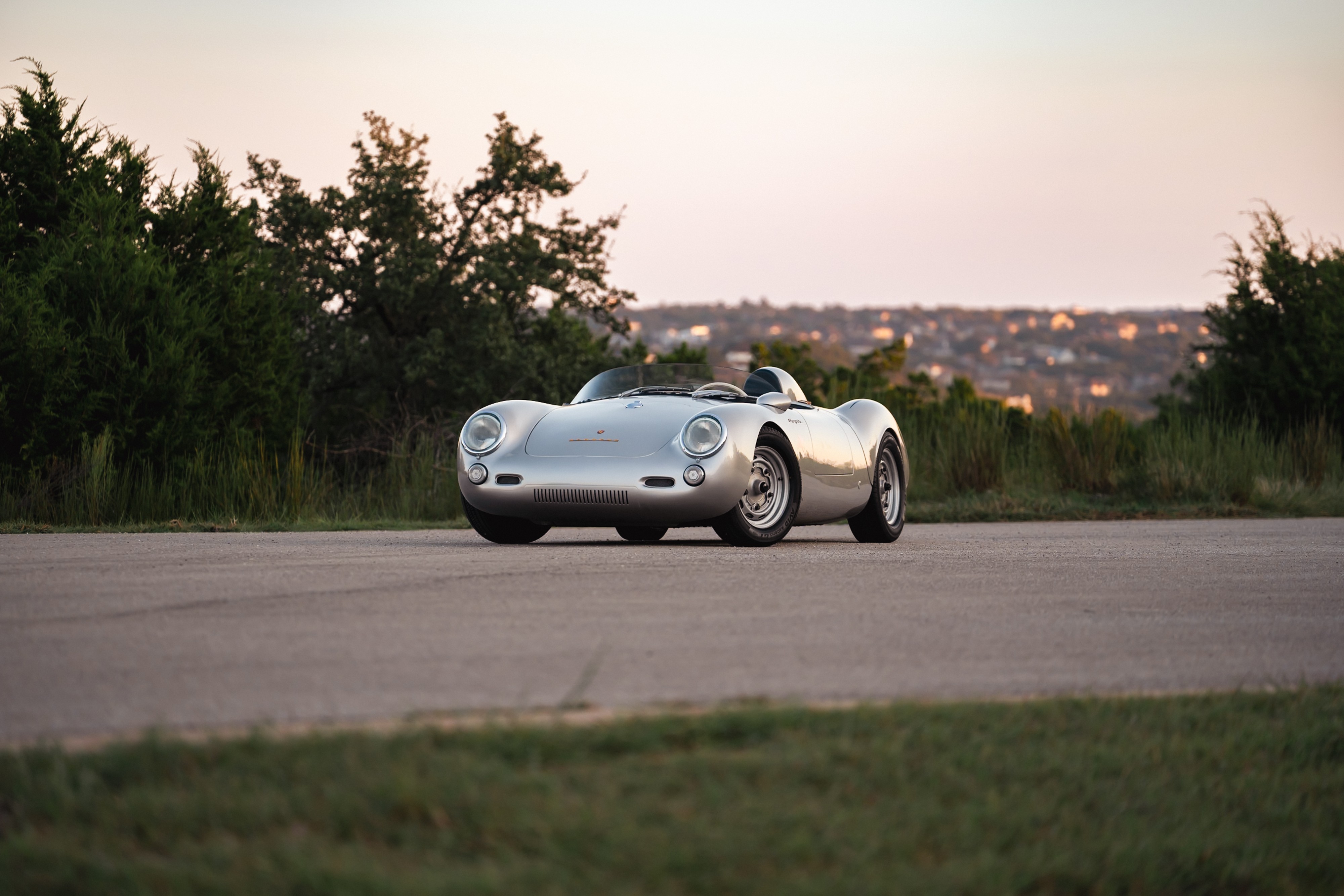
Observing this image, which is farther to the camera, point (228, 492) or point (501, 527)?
point (228, 492)

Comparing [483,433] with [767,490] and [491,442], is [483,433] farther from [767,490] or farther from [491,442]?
[767,490]

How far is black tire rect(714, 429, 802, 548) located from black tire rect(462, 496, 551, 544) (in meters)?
1.41

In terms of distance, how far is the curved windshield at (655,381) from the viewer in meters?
11.3

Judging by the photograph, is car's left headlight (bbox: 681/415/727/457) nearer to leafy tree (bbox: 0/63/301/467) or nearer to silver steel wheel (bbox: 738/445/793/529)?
silver steel wheel (bbox: 738/445/793/529)

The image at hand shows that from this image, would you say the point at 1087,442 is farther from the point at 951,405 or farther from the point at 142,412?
the point at 142,412

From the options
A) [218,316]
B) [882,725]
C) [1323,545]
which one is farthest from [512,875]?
[218,316]

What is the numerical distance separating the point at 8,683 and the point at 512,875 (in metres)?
2.27

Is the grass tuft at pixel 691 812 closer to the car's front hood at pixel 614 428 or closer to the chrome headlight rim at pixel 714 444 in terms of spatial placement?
the chrome headlight rim at pixel 714 444

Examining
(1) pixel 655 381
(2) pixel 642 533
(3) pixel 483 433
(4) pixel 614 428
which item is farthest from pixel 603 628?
(2) pixel 642 533

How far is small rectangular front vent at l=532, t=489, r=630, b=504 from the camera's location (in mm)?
9516

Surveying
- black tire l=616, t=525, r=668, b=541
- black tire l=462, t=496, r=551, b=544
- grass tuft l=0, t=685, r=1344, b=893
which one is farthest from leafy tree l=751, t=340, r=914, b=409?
grass tuft l=0, t=685, r=1344, b=893

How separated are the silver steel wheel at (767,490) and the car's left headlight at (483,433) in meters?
1.67

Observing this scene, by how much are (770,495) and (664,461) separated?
1103 millimetres

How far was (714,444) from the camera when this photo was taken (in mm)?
9633
